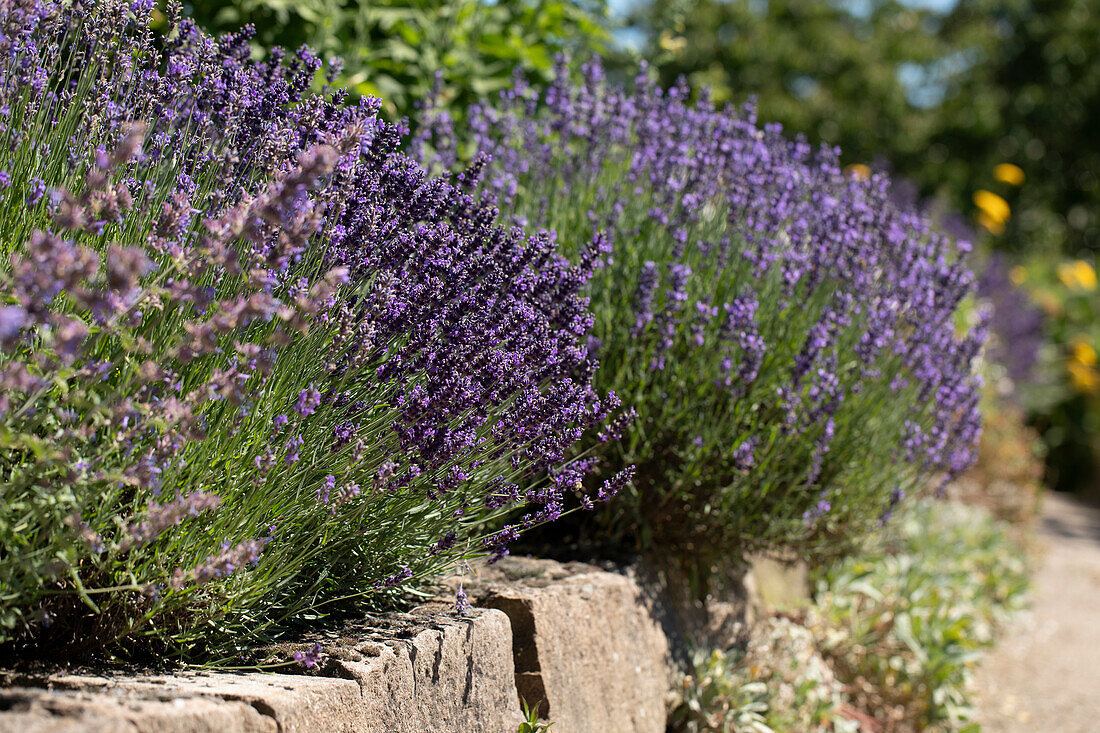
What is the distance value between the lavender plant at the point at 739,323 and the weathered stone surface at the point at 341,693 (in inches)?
34.0

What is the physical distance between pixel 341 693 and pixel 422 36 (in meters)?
3.34

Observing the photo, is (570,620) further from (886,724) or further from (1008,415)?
(1008,415)

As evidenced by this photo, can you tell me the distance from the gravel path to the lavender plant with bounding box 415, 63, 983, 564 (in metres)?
1.95

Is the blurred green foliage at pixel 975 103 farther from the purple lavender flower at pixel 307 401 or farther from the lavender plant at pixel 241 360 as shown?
the purple lavender flower at pixel 307 401

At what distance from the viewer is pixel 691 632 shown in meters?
3.29

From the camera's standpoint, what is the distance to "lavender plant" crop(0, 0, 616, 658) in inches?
57.8

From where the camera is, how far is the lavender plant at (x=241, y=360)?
4.82ft

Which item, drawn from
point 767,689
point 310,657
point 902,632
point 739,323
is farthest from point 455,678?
point 902,632

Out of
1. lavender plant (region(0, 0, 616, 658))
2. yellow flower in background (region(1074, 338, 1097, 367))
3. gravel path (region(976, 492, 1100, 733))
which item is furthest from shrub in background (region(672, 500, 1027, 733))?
yellow flower in background (region(1074, 338, 1097, 367))

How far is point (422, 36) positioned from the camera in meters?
4.27

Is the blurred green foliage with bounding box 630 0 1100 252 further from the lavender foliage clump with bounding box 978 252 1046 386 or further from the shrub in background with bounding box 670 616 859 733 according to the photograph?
the shrub in background with bounding box 670 616 859 733

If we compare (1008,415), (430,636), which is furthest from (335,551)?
(1008,415)

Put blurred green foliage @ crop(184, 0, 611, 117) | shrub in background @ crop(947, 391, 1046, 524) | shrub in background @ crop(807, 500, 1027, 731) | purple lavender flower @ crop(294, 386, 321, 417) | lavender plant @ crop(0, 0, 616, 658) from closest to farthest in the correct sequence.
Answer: lavender plant @ crop(0, 0, 616, 658)
purple lavender flower @ crop(294, 386, 321, 417)
blurred green foliage @ crop(184, 0, 611, 117)
shrub in background @ crop(807, 500, 1027, 731)
shrub in background @ crop(947, 391, 1046, 524)

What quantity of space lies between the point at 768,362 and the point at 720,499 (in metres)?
0.49
